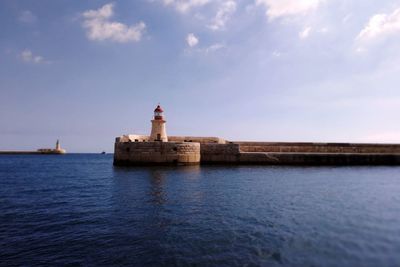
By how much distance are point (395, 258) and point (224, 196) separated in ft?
21.7

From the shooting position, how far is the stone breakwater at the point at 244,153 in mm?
24531

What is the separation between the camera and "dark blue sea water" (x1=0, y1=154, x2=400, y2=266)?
5.39 m

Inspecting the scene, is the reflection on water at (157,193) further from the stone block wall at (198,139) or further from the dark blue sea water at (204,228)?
the stone block wall at (198,139)

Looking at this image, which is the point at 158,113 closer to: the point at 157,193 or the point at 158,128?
the point at 158,128

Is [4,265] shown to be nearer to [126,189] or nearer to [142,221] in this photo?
[142,221]

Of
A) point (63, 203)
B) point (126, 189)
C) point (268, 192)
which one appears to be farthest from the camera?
point (126, 189)

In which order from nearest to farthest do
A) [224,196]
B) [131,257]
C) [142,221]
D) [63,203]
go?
[131,257], [142,221], [63,203], [224,196]

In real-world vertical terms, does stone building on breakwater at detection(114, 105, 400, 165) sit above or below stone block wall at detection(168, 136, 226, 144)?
below

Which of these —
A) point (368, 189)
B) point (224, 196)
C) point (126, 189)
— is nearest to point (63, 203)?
point (126, 189)

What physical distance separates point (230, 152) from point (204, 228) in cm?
1948

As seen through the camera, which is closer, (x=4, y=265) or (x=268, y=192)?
(x=4, y=265)

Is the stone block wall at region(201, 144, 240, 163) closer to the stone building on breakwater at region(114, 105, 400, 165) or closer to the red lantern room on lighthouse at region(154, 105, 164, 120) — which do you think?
the stone building on breakwater at region(114, 105, 400, 165)

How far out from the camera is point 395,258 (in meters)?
5.22

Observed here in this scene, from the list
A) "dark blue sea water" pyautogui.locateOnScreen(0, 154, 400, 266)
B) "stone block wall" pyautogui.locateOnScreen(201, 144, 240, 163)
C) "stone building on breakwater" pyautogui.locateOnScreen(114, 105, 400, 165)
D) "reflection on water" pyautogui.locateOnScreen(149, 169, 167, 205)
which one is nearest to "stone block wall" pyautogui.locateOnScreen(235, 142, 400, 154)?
"stone building on breakwater" pyautogui.locateOnScreen(114, 105, 400, 165)
